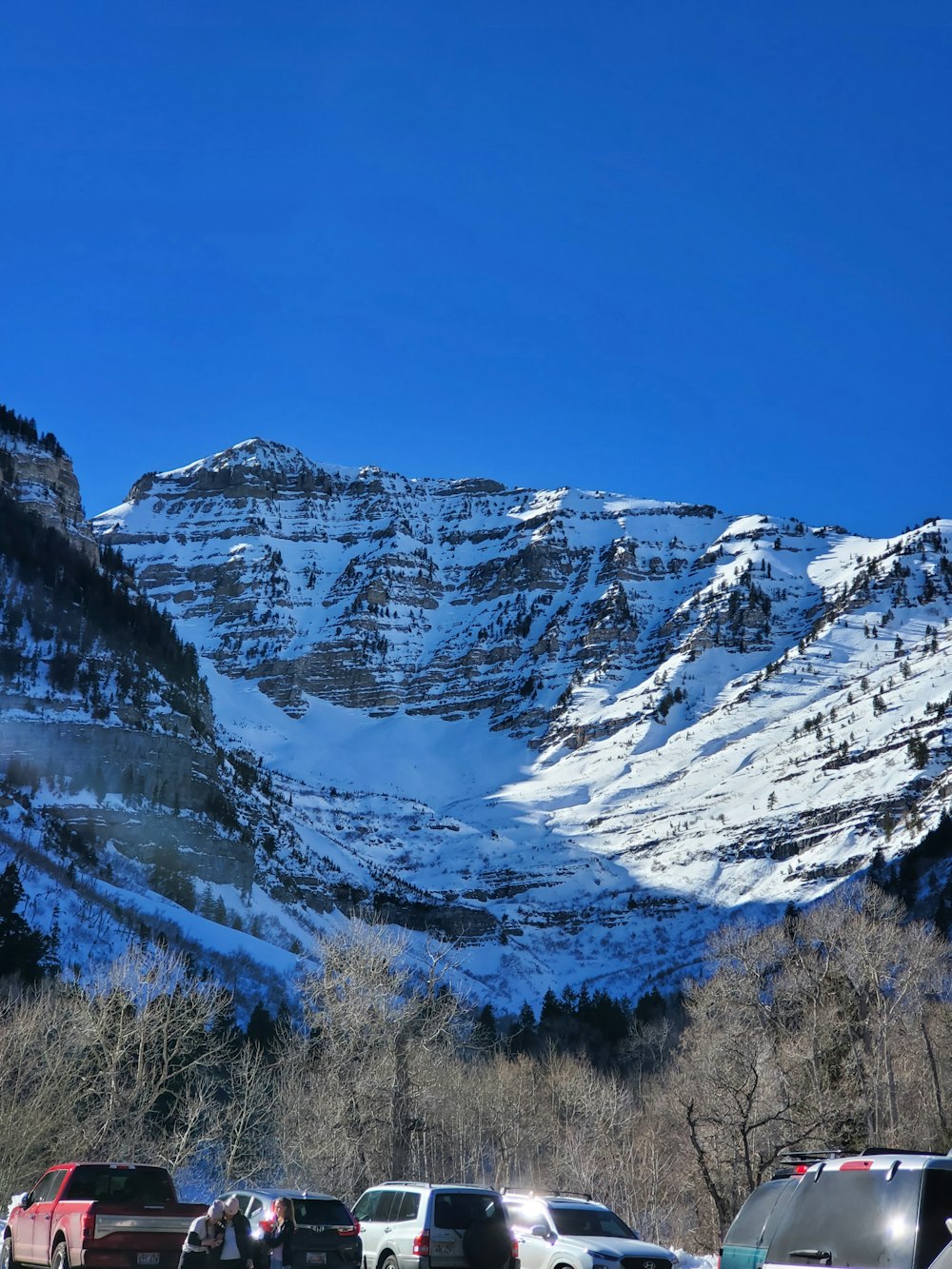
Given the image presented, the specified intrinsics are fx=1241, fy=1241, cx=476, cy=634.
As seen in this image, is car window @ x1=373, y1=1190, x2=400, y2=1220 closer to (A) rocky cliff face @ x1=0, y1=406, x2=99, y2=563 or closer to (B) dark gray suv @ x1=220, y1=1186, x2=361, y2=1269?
(B) dark gray suv @ x1=220, y1=1186, x2=361, y2=1269

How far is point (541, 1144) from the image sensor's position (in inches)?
3155

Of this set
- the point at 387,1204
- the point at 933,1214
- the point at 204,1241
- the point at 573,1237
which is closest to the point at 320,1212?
the point at 387,1204

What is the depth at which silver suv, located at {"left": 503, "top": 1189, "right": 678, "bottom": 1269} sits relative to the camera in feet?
62.0

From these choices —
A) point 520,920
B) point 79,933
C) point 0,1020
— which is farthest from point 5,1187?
point 520,920

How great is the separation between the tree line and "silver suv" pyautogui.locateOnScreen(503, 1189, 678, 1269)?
40.8 ft

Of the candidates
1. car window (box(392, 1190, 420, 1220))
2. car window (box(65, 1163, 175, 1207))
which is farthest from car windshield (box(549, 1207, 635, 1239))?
car window (box(65, 1163, 175, 1207))

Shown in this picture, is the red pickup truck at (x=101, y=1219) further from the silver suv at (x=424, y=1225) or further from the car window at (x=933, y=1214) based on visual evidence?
the car window at (x=933, y=1214)

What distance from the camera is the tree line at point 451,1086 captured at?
4522 centimetres

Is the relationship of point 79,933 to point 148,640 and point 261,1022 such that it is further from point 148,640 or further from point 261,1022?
point 148,640

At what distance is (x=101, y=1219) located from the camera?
1905cm

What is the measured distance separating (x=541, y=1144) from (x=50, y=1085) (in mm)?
45082

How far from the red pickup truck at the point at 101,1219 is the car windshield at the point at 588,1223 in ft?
19.3

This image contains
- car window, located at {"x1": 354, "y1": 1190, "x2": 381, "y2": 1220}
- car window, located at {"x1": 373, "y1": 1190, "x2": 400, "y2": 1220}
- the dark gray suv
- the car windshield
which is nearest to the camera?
the dark gray suv

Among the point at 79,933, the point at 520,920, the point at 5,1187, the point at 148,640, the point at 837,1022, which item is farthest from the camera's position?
the point at 520,920
